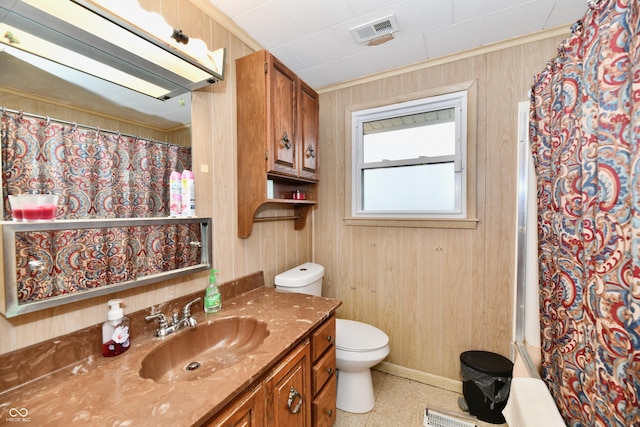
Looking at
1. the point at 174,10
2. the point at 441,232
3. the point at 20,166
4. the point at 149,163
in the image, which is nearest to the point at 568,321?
the point at 441,232

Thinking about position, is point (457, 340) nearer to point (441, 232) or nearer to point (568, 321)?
point (441, 232)

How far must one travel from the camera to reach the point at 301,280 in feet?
5.66

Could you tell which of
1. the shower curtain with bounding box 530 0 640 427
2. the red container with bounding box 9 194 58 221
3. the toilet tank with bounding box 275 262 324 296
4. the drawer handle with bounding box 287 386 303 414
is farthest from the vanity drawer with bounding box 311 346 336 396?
the red container with bounding box 9 194 58 221

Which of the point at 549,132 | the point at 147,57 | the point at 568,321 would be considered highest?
the point at 147,57

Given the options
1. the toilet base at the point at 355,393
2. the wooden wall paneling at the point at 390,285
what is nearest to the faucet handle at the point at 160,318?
the toilet base at the point at 355,393

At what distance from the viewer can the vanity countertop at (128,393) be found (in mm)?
619

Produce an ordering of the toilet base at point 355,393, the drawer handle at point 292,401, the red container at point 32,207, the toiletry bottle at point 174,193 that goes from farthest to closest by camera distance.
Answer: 1. the toilet base at point 355,393
2. the toiletry bottle at point 174,193
3. the drawer handle at point 292,401
4. the red container at point 32,207

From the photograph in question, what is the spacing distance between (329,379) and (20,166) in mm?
1551

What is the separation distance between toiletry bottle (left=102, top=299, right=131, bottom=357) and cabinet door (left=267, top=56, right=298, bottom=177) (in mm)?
912

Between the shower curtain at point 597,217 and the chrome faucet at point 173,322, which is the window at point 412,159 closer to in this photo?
the shower curtain at point 597,217

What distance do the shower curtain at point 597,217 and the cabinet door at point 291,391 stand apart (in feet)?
3.15

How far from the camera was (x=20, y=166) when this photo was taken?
2.48ft

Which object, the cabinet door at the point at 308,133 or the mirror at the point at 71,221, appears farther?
the cabinet door at the point at 308,133

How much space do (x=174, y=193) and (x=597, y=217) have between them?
59.7 inches
